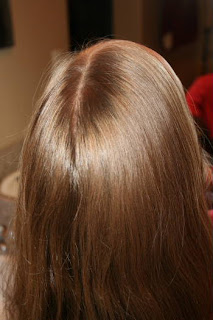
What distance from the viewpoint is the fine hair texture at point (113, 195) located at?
34 cm

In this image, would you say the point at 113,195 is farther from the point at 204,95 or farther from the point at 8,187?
the point at 204,95

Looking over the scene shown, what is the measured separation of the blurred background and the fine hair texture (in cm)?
31

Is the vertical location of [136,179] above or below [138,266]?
above

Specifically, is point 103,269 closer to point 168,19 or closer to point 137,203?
point 137,203

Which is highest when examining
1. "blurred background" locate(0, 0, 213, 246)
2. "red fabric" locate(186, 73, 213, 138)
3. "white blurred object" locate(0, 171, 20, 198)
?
"blurred background" locate(0, 0, 213, 246)

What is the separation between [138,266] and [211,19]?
1.02 meters

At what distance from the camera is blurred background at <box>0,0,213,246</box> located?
2.78ft

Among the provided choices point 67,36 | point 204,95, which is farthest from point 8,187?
point 204,95

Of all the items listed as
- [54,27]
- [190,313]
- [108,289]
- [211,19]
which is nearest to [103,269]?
[108,289]

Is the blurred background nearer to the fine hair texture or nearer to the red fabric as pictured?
the red fabric

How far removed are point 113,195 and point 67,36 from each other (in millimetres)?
808

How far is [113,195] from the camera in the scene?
A: 35cm

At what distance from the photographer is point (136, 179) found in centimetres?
35

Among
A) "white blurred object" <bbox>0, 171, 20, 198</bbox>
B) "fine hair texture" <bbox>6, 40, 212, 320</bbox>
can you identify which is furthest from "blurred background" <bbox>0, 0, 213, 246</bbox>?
"fine hair texture" <bbox>6, 40, 212, 320</bbox>
